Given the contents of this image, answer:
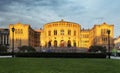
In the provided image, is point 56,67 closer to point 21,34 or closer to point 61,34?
point 61,34

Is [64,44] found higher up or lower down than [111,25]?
lower down

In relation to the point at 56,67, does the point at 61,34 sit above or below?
above

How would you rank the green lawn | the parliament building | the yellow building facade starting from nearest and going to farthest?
the green lawn → the parliament building → the yellow building facade


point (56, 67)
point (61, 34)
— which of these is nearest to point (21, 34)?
point (61, 34)

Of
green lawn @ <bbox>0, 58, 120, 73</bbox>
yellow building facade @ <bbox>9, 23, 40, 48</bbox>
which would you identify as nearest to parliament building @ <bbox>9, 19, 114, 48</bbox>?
yellow building facade @ <bbox>9, 23, 40, 48</bbox>

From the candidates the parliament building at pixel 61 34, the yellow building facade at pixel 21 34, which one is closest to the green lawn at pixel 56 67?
the parliament building at pixel 61 34

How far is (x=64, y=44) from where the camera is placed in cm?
14750

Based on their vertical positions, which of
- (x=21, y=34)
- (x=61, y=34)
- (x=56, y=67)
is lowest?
(x=56, y=67)

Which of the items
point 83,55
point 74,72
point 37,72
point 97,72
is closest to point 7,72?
point 37,72

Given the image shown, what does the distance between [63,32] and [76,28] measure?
320 inches

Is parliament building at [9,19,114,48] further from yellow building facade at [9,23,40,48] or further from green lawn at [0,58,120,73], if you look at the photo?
green lawn at [0,58,120,73]

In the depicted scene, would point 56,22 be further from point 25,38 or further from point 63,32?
point 25,38

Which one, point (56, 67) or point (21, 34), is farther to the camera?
point (21, 34)

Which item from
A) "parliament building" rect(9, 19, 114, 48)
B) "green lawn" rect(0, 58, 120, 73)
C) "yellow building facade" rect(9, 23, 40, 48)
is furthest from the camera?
"yellow building facade" rect(9, 23, 40, 48)
